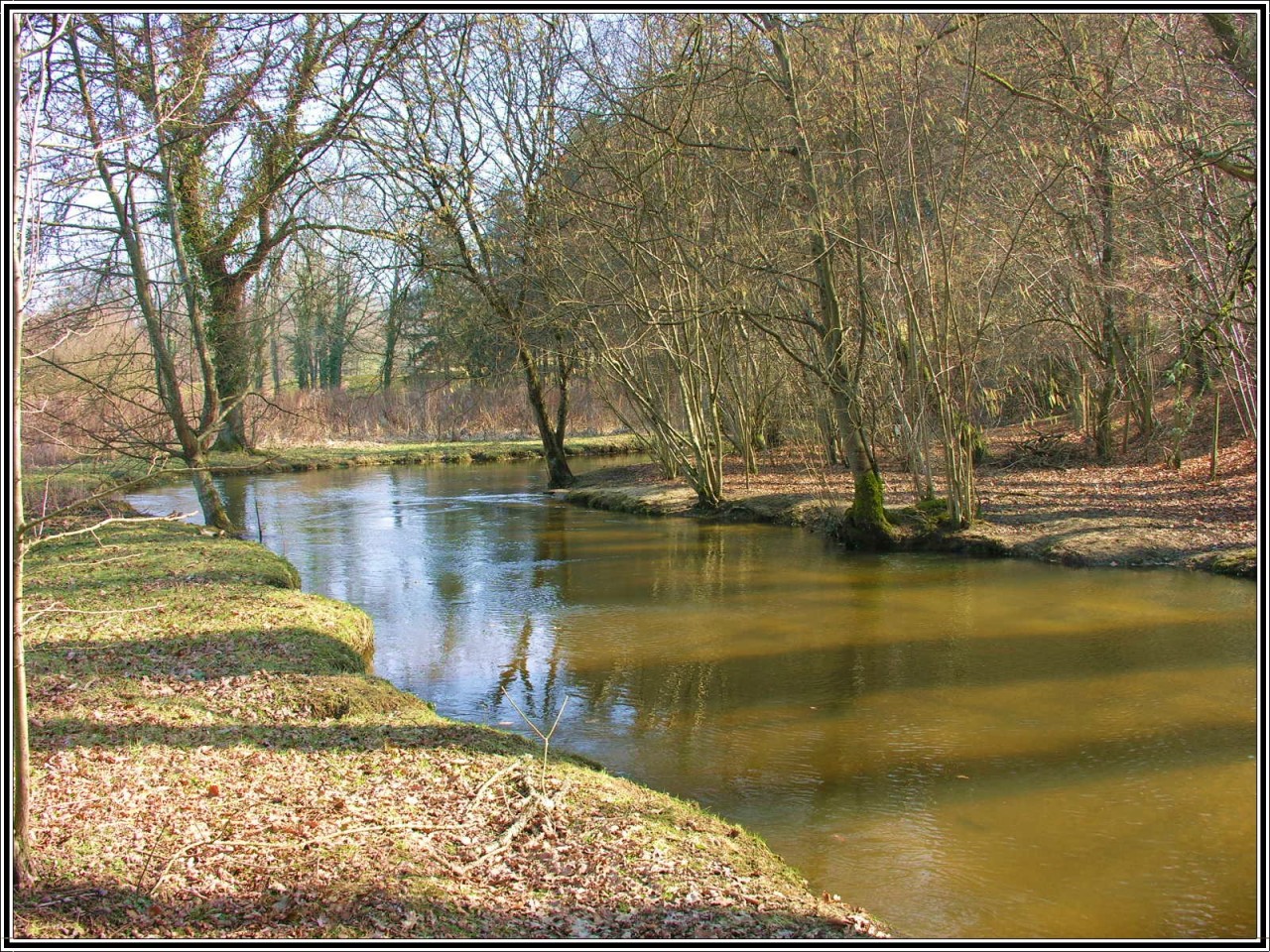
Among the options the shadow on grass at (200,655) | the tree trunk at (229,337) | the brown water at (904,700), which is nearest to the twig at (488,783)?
the brown water at (904,700)

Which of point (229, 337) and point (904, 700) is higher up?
point (229, 337)

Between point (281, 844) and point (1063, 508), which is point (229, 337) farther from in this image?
point (1063, 508)

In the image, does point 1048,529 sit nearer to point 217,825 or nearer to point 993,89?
point 993,89

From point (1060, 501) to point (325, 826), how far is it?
44.6ft

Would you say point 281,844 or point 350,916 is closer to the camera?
point 350,916

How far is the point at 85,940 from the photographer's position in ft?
11.0

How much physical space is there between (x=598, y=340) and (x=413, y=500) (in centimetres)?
574

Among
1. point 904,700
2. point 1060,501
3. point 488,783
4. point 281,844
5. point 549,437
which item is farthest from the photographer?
point 549,437

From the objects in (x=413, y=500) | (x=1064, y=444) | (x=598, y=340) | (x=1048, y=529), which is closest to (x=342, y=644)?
(x=1048, y=529)

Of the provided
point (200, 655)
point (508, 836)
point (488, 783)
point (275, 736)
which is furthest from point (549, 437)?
point (508, 836)

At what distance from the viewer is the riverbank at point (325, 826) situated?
3.69 metres

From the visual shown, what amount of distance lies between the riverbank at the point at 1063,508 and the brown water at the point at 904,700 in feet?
1.99

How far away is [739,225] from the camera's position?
52.6ft

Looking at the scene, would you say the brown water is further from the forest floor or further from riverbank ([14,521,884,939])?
riverbank ([14,521,884,939])
